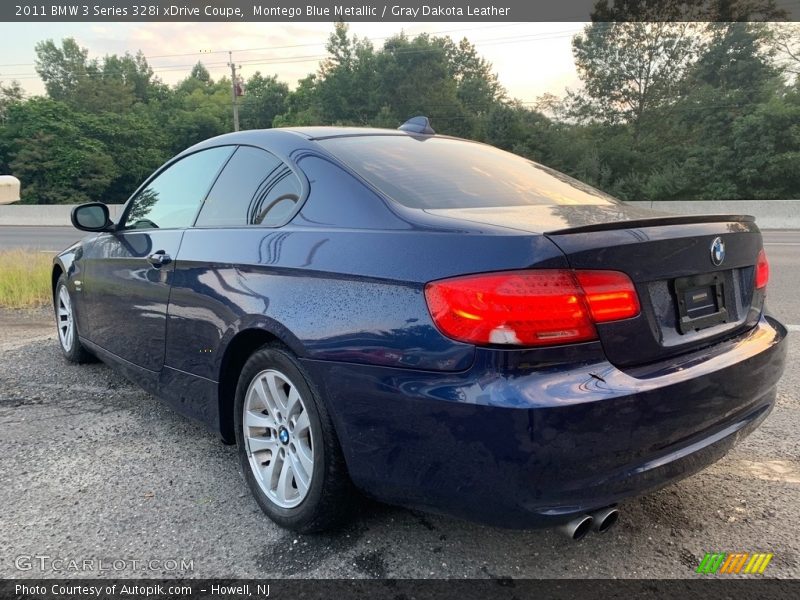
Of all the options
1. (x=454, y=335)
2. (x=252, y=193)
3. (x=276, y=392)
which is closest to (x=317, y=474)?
(x=276, y=392)

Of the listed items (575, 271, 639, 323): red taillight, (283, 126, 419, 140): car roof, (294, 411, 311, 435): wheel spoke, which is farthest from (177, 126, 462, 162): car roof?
(575, 271, 639, 323): red taillight

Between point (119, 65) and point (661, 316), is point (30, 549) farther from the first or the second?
point (119, 65)

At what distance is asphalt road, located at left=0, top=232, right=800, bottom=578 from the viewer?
2.12 meters

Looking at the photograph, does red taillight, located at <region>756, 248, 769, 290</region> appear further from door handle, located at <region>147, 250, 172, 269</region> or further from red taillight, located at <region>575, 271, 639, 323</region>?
door handle, located at <region>147, 250, 172, 269</region>

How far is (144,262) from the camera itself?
125 inches

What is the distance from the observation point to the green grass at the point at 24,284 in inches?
279

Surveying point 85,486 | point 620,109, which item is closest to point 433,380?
point 85,486

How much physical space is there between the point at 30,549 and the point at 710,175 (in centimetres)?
3383

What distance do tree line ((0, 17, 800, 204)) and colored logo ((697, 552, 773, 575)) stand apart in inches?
1236

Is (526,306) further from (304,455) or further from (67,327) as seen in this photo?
(67,327)

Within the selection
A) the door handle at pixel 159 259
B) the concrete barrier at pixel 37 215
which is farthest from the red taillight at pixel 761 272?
the concrete barrier at pixel 37 215

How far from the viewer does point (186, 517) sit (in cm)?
246

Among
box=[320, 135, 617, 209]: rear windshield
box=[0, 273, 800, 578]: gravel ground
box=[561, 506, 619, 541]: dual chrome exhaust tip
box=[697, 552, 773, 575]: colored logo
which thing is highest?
box=[320, 135, 617, 209]: rear windshield

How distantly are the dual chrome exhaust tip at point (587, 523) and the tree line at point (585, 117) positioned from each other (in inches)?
1253
